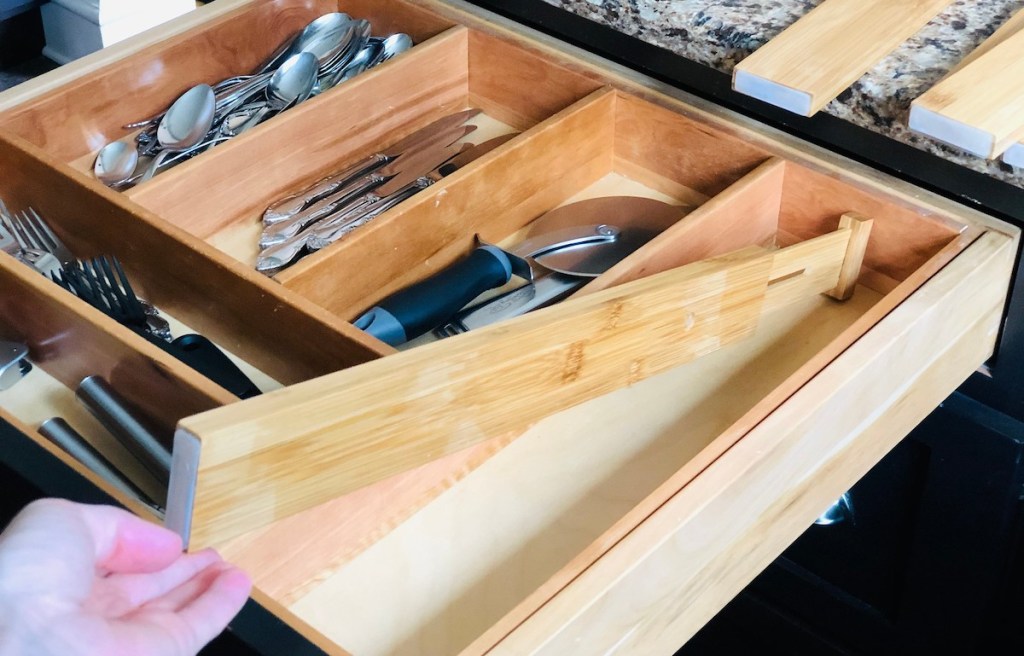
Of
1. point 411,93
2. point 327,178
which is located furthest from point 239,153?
point 411,93

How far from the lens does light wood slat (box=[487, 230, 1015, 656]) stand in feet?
2.25

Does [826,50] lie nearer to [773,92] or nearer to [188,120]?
[773,92]

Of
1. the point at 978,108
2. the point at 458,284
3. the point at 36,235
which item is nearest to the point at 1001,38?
the point at 978,108

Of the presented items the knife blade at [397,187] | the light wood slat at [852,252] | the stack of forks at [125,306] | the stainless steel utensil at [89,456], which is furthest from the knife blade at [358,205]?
the light wood slat at [852,252]

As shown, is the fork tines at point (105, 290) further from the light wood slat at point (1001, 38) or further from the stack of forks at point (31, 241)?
the light wood slat at point (1001, 38)

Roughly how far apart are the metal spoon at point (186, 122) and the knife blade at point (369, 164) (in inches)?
4.9

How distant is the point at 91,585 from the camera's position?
586 millimetres

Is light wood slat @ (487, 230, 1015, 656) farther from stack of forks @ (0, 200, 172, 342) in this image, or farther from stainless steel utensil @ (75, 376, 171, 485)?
stack of forks @ (0, 200, 172, 342)

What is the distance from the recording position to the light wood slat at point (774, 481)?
0.69 m

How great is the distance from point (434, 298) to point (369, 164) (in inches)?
9.1

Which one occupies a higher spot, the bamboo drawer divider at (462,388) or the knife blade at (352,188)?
the bamboo drawer divider at (462,388)

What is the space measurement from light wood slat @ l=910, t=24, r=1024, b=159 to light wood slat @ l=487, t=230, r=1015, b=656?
10 centimetres

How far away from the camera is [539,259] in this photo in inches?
40.1

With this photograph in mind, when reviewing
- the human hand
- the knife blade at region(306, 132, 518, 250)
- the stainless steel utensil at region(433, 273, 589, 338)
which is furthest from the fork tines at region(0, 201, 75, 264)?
the human hand
